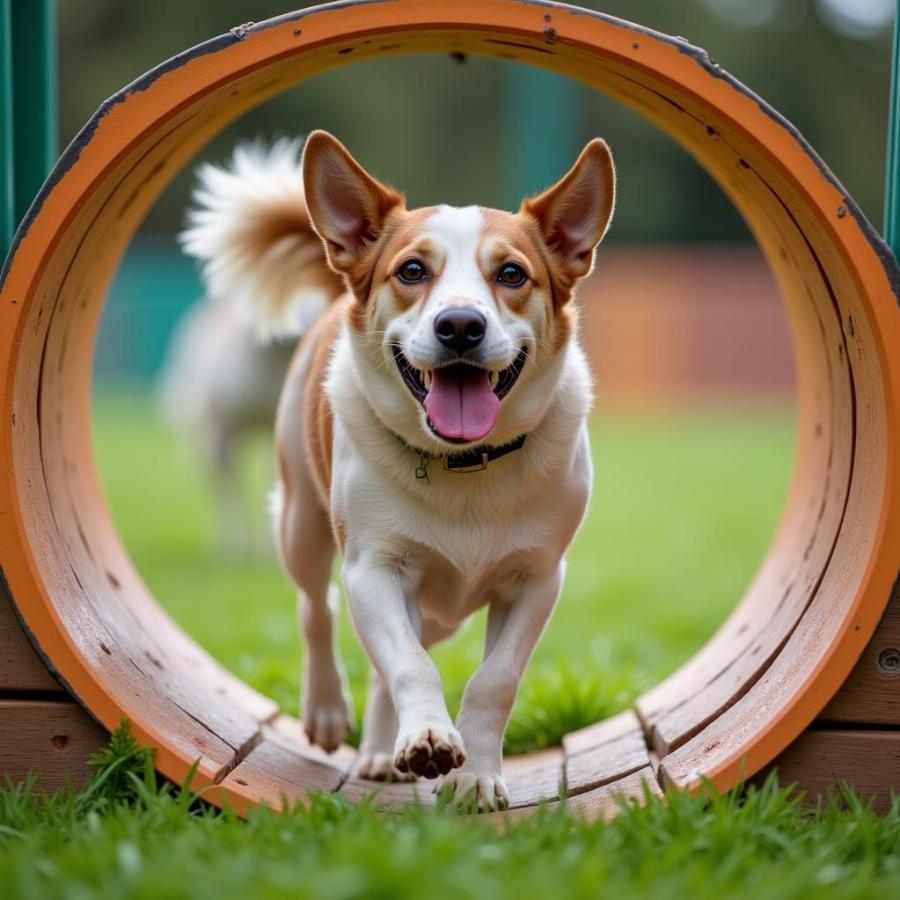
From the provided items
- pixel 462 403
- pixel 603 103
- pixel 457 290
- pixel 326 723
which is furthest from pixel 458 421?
pixel 603 103

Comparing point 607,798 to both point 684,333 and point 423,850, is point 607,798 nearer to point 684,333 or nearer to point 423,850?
point 423,850

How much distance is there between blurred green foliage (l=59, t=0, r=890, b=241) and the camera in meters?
33.3

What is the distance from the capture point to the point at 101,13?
113 ft

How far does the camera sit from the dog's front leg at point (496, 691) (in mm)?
3625

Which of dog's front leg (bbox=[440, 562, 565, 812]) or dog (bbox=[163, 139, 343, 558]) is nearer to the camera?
dog's front leg (bbox=[440, 562, 565, 812])

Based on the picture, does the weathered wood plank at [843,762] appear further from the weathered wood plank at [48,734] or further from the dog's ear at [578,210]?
the weathered wood plank at [48,734]

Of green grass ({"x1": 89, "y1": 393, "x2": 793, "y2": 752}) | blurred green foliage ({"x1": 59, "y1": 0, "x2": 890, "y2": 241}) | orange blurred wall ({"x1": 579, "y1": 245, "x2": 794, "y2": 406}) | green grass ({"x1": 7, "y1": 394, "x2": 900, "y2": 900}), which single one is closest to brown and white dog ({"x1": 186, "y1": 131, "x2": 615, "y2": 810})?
green grass ({"x1": 7, "y1": 394, "x2": 900, "y2": 900})

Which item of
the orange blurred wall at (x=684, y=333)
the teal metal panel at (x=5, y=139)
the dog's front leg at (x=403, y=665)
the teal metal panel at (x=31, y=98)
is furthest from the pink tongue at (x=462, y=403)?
the orange blurred wall at (x=684, y=333)

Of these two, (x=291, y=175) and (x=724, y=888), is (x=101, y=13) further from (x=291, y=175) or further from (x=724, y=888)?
(x=724, y=888)

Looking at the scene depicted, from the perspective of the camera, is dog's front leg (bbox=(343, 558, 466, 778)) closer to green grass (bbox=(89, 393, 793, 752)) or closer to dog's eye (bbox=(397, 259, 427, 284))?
dog's eye (bbox=(397, 259, 427, 284))

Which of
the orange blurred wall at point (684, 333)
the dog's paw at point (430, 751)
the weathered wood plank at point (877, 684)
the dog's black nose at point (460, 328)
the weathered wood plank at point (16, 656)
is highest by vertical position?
the orange blurred wall at point (684, 333)

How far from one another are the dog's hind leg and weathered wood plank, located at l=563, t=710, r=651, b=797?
2.61ft

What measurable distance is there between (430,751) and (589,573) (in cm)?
546

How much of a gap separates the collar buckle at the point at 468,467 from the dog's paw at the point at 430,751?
0.78m
